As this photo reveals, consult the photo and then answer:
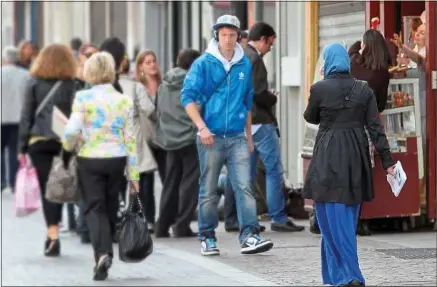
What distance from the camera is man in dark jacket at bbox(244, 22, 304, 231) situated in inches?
545

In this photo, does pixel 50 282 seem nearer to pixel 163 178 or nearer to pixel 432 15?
pixel 163 178

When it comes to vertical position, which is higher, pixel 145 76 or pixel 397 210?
pixel 145 76

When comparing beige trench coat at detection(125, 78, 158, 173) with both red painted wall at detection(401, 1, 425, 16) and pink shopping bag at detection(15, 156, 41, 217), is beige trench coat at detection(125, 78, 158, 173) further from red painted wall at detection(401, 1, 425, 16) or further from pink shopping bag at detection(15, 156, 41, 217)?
red painted wall at detection(401, 1, 425, 16)

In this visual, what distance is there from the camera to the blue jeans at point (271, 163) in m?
14.1

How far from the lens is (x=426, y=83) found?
46.1 ft

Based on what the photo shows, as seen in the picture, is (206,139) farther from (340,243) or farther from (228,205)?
(228,205)

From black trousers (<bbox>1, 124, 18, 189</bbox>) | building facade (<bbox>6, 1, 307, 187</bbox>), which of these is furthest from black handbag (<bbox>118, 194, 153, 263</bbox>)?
black trousers (<bbox>1, 124, 18, 189</bbox>)

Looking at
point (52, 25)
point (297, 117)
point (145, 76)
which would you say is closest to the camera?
point (145, 76)

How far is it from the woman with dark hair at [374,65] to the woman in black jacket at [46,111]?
2838mm

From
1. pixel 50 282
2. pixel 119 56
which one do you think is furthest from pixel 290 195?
pixel 50 282

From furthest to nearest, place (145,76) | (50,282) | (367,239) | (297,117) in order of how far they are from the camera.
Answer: (297,117), (145,76), (367,239), (50,282)

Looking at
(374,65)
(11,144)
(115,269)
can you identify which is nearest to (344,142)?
(374,65)

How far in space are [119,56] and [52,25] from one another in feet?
78.1

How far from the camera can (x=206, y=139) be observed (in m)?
12.2
